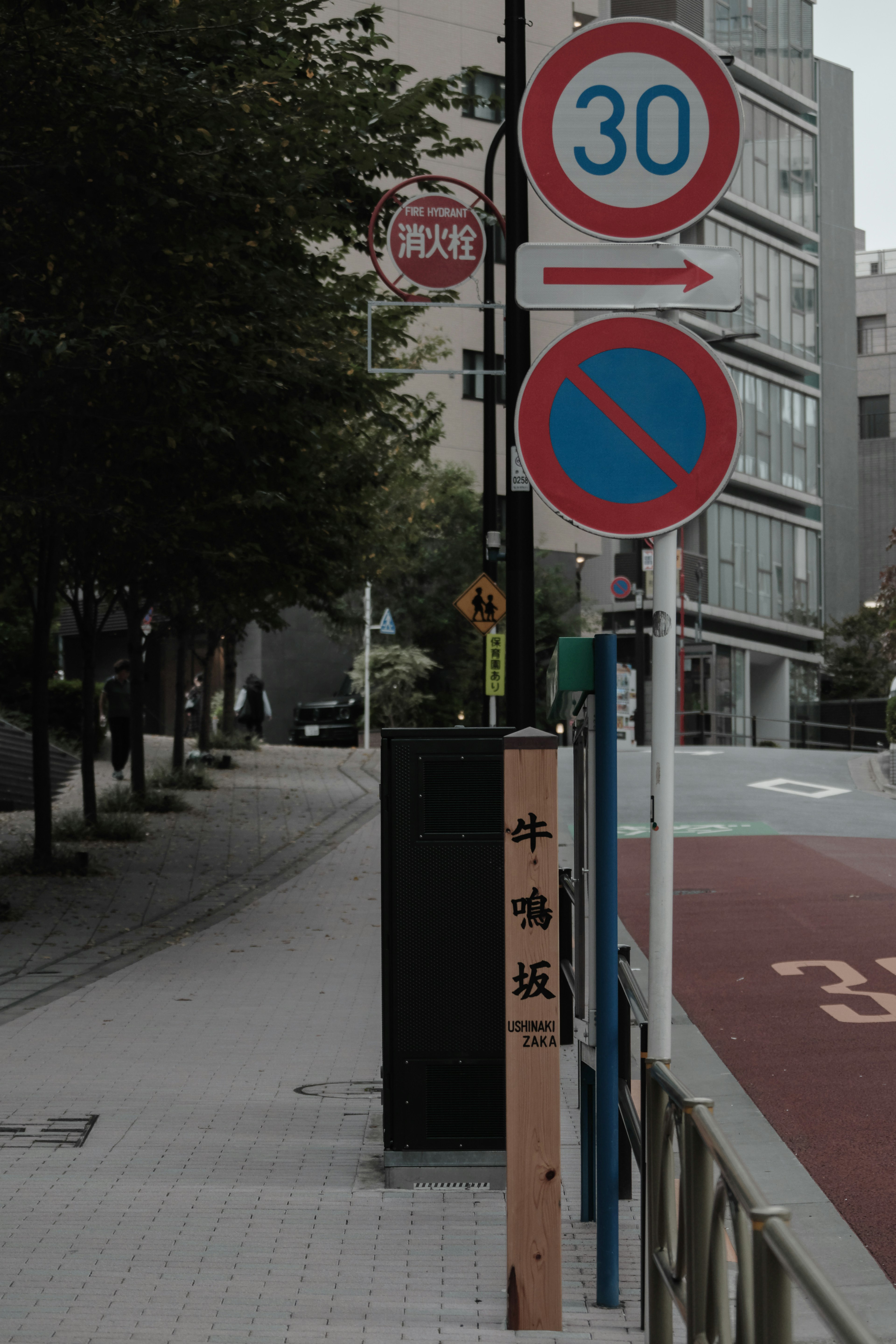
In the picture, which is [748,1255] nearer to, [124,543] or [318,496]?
[124,543]

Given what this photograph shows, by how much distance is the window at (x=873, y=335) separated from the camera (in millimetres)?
81312

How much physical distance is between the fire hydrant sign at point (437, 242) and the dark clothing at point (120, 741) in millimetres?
12638

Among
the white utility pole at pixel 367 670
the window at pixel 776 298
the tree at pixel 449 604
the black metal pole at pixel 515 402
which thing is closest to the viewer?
the black metal pole at pixel 515 402

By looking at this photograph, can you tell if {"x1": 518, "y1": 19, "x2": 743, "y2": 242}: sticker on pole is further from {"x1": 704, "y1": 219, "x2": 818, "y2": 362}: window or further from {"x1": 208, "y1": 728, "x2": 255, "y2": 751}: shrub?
{"x1": 704, "y1": 219, "x2": 818, "y2": 362}: window

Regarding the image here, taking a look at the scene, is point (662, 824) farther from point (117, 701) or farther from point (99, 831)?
point (117, 701)

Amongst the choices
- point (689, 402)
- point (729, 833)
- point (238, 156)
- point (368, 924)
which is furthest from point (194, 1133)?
point (729, 833)

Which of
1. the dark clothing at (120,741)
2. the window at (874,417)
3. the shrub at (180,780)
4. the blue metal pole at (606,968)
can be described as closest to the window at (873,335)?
the window at (874,417)

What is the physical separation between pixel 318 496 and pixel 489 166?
624cm

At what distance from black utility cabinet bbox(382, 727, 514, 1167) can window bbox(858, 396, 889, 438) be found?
78321 mm

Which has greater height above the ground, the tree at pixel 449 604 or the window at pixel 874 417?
the window at pixel 874 417

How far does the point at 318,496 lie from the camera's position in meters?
16.5

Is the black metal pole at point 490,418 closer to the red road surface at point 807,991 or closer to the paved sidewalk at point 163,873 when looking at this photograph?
the paved sidewalk at point 163,873

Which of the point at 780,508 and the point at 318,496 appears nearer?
the point at 318,496

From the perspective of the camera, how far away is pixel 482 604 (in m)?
20.4
